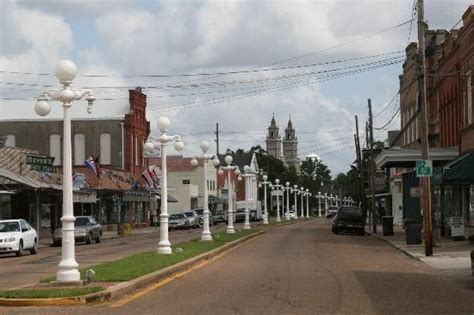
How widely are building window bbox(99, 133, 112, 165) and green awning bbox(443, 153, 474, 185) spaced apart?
1758 inches

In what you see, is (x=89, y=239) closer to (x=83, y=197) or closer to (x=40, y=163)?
(x=40, y=163)

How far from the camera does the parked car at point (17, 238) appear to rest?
3114 cm

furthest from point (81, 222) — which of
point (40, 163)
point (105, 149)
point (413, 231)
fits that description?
point (105, 149)

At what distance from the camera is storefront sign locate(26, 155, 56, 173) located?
46.5 m

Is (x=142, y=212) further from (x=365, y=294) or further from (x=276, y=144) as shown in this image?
(x=276, y=144)

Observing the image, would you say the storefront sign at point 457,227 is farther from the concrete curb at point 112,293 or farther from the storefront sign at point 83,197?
the storefront sign at point 83,197

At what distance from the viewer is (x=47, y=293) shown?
13742 millimetres

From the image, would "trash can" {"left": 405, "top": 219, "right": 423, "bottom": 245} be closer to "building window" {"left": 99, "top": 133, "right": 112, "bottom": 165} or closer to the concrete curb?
the concrete curb

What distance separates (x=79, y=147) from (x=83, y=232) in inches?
1271

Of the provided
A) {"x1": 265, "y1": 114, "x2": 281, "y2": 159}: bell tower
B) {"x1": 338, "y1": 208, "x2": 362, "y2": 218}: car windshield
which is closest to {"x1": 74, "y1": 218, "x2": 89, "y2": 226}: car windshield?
{"x1": 338, "y1": 208, "x2": 362, "y2": 218}: car windshield

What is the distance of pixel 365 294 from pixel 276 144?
178 metres

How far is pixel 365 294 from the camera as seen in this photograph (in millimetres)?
14891

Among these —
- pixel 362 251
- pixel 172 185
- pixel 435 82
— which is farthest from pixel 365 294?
pixel 172 185

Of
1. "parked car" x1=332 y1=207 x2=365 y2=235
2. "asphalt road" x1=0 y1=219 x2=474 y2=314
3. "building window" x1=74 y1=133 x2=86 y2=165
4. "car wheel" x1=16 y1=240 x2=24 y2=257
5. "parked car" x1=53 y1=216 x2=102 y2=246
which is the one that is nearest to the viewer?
"asphalt road" x1=0 y1=219 x2=474 y2=314
